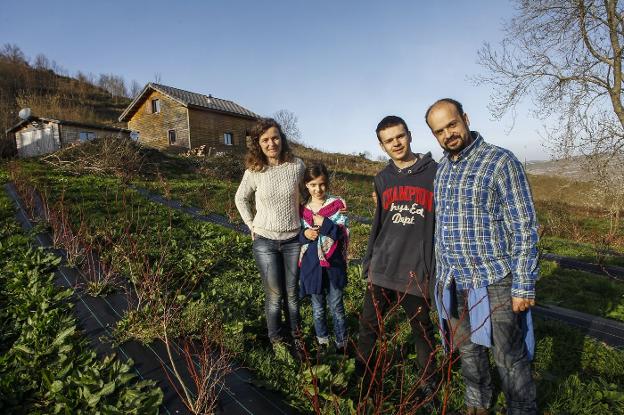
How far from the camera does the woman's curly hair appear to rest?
2971 millimetres

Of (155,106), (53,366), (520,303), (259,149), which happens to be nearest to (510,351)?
(520,303)

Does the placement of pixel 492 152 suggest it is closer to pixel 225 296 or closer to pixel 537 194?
pixel 225 296

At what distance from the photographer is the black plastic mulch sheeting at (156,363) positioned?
248cm

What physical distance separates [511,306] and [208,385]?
6.52ft

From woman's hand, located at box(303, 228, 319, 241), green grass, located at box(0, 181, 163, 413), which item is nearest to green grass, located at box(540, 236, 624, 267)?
woman's hand, located at box(303, 228, 319, 241)

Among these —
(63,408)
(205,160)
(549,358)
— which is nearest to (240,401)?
(63,408)

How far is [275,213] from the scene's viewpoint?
3033mm

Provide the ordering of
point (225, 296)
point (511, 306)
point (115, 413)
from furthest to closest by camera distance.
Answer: point (225, 296) < point (115, 413) < point (511, 306)

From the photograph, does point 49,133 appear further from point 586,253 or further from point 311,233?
point 586,253

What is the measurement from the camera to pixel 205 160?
20.5 metres

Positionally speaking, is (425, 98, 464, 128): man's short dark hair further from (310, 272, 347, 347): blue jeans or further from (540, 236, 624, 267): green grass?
(540, 236, 624, 267): green grass

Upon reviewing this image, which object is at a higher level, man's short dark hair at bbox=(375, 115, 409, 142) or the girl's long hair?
man's short dark hair at bbox=(375, 115, 409, 142)

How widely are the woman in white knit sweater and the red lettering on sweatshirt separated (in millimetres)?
842

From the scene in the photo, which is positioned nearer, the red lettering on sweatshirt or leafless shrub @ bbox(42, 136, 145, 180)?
the red lettering on sweatshirt
